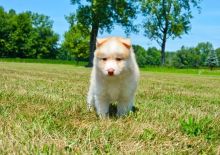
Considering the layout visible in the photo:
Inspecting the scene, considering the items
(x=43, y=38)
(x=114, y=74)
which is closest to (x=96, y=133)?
(x=114, y=74)

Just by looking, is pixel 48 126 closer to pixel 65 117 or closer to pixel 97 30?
pixel 65 117

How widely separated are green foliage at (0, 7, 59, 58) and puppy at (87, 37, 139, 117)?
327 feet

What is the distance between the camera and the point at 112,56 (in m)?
5.48

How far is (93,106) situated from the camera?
276 inches

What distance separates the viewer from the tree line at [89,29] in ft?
180

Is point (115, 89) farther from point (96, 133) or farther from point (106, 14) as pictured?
point (106, 14)

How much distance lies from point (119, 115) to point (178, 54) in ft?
495

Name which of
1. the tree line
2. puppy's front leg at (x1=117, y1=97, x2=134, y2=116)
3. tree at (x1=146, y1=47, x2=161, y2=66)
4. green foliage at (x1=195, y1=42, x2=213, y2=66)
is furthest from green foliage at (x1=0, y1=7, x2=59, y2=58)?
puppy's front leg at (x1=117, y1=97, x2=134, y2=116)

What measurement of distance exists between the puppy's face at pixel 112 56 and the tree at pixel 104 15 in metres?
47.9

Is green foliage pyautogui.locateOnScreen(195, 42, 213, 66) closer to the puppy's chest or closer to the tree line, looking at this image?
the tree line

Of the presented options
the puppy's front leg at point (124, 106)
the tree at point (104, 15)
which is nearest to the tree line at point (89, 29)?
the tree at point (104, 15)

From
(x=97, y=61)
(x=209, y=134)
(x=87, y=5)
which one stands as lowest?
(x=209, y=134)

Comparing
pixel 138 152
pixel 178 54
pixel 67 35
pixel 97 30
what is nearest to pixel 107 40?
pixel 138 152

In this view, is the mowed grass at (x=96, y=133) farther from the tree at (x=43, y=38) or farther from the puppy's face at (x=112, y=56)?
the tree at (x=43, y=38)
